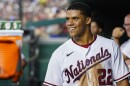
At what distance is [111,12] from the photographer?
20.5 feet

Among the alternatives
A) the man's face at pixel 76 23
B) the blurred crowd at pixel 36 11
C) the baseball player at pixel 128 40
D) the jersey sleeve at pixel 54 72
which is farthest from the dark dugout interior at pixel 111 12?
the blurred crowd at pixel 36 11

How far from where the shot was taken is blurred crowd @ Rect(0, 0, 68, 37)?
1064cm

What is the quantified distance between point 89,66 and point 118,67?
0.24 m

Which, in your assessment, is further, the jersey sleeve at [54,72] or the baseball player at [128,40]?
the baseball player at [128,40]

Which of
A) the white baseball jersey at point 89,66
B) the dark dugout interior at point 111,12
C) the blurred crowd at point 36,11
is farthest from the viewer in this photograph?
the blurred crowd at point 36,11

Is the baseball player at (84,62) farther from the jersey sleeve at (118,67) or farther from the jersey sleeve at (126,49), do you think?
the jersey sleeve at (126,49)

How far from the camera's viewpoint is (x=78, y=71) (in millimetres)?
3861

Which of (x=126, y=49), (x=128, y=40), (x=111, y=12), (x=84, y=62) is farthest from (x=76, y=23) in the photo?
(x=111, y=12)

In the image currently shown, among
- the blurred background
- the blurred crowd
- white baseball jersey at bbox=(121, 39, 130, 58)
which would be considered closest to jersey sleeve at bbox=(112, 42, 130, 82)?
white baseball jersey at bbox=(121, 39, 130, 58)

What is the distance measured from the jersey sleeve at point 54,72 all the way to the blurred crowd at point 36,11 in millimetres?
6473

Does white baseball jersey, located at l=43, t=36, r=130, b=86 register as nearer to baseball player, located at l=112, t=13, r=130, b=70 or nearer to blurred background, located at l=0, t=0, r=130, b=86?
baseball player, located at l=112, t=13, r=130, b=70

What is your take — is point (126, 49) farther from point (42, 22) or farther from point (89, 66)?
point (42, 22)

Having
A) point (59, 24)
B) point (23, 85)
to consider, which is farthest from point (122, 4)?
point (59, 24)

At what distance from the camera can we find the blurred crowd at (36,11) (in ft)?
34.9
